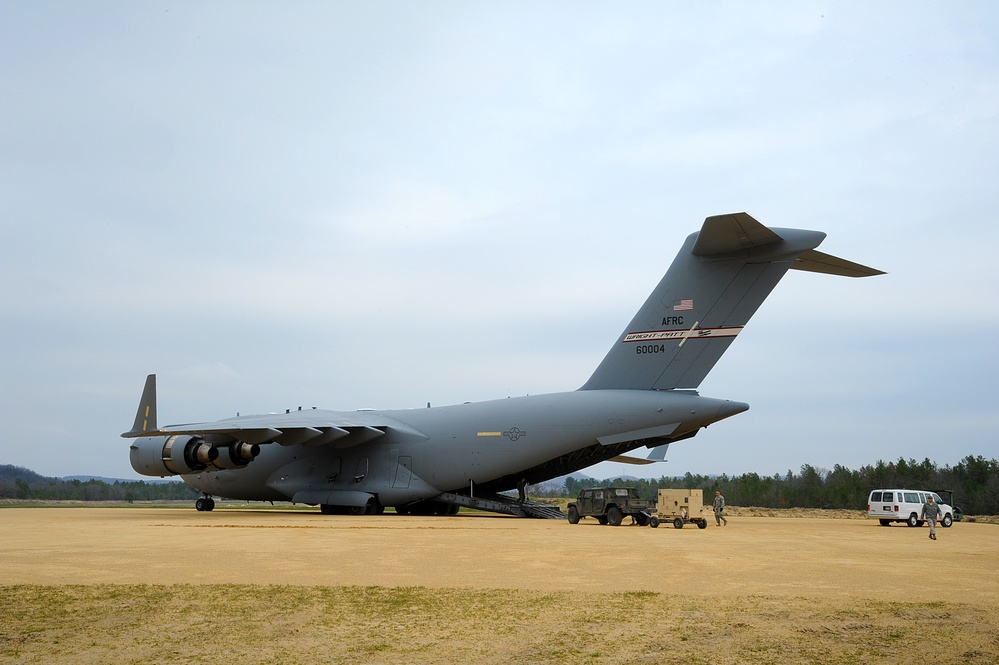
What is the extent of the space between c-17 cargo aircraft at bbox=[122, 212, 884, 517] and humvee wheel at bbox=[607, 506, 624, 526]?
68.2 inches

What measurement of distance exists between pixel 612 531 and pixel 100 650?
12573 millimetres

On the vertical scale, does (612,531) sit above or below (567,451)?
below

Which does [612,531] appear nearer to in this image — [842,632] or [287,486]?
[842,632]

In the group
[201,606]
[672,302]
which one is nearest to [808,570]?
[201,606]

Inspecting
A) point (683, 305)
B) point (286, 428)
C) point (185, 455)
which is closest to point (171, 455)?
point (185, 455)

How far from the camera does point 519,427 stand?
23078mm

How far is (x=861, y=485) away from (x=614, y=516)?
2718 cm

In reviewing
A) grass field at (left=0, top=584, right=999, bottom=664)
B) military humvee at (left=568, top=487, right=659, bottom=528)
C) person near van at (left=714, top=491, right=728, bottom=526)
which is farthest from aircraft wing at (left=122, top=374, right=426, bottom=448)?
grass field at (left=0, top=584, right=999, bottom=664)

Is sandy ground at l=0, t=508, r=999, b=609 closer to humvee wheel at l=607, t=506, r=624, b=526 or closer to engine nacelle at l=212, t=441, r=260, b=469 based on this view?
humvee wheel at l=607, t=506, r=624, b=526

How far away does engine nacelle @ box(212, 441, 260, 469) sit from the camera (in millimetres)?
27078

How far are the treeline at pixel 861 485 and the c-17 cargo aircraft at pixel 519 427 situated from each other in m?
12.4

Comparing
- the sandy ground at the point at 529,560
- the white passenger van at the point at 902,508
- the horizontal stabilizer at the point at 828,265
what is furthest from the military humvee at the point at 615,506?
the white passenger van at the point at 902,508

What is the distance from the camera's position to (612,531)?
58.0 ft

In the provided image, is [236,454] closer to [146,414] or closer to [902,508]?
[146,414]
